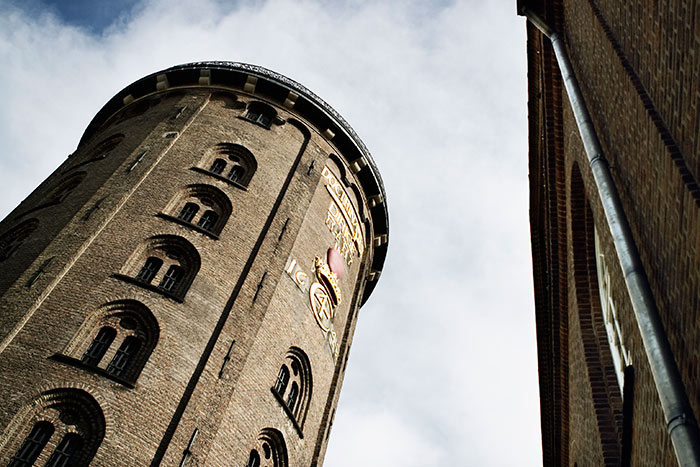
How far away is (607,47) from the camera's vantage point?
24.8ft

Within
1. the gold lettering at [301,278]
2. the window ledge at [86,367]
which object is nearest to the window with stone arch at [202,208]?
the gold lettering at [301,278]

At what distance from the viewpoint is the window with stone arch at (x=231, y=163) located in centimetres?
2089

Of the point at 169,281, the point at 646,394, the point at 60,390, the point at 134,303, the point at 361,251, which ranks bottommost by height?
the point at 646,394

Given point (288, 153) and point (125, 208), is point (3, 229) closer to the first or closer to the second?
point (125, 208)

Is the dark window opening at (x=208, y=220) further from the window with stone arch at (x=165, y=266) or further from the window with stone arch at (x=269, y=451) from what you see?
the window with stone arch at (x=269, y=451)

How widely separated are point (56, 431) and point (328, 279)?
9556 millimetres

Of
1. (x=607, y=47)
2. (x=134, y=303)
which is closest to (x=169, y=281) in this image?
(x=134, y=303)

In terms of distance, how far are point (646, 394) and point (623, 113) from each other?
256cm

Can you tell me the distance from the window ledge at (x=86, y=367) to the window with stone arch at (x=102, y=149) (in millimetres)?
9894

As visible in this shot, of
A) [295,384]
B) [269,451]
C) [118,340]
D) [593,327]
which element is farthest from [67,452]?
[593,327]

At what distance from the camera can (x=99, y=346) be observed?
14.4m

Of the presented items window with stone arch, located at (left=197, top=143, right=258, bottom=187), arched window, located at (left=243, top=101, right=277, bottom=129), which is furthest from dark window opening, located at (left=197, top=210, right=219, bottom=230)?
arched window, located at (left=243, top=101, right=277, bottom=129)

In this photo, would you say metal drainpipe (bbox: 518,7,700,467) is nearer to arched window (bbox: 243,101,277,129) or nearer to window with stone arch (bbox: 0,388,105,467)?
window with stone arch (bbox: 0,388,105,467)

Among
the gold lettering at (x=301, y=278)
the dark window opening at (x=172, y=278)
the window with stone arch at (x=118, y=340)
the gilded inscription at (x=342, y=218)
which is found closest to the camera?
the window with stone arch at (x=118, y=340)
